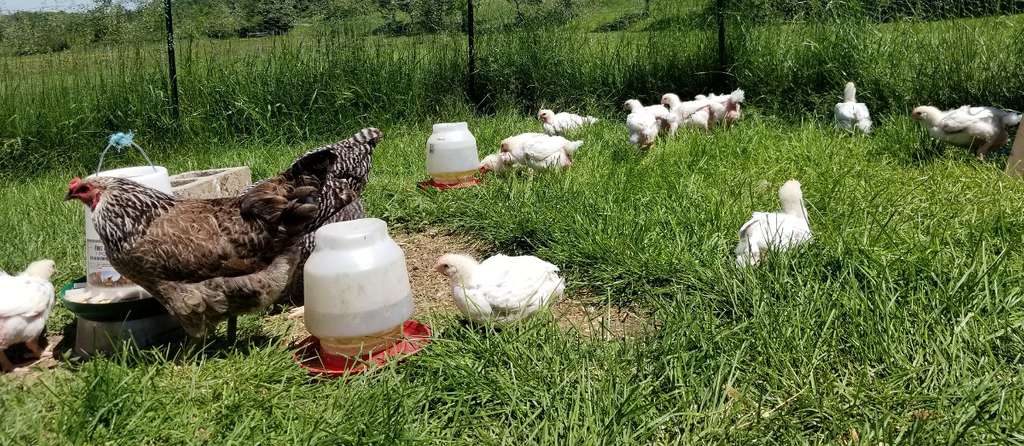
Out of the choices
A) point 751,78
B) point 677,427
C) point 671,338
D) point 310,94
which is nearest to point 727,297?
point 671,338

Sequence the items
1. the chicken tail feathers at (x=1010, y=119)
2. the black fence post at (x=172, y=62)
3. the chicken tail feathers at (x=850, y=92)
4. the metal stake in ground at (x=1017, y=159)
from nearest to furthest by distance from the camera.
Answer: the metal stake in ground at (x=1017, y=159) → the chicken tail feathers at (x=1010, y=119) → the chicken tail feathers at (x=850, y=92) → the black fence post at (x=172, y=62)

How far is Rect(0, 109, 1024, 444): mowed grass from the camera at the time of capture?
6.04ft

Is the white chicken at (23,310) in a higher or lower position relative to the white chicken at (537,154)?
lower

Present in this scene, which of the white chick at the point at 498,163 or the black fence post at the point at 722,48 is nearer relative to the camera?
the white chick at the point at 498,163

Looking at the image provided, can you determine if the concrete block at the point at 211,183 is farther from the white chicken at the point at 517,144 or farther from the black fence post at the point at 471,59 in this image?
the black fence post at the point at 471,59

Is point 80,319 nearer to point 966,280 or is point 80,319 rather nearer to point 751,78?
point 966,280

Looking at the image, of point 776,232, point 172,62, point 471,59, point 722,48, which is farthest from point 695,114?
point 172,62

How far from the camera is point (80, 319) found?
2564 millimetres

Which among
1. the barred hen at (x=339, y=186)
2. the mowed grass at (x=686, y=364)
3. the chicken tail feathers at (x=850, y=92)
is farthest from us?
the chicken tail feathers at (x=850, y=92)

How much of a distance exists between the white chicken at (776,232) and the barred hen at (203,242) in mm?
1749

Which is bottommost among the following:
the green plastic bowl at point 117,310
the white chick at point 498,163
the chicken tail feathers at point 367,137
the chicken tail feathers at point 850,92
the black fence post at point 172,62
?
the green plastic bowl at point 117,310

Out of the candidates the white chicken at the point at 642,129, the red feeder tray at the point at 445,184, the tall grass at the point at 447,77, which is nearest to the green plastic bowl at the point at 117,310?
the red feeder tray at the point at 445,184

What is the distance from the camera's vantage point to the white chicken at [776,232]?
2650mm

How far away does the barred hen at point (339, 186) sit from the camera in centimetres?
281
